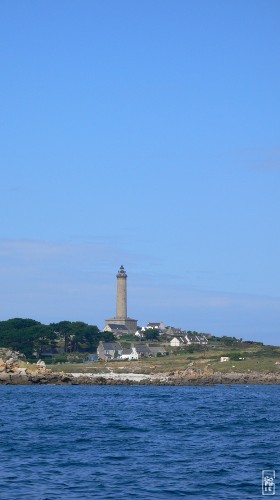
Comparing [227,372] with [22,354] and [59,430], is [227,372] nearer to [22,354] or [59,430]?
[22,354]

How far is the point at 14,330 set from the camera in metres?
153

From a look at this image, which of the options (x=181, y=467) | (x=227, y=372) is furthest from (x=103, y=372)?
(x=181, y=467)

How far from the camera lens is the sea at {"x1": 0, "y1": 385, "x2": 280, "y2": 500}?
85.5ft

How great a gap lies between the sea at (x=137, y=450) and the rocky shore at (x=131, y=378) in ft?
97.4

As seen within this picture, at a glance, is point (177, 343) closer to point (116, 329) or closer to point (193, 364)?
point (116, 329)

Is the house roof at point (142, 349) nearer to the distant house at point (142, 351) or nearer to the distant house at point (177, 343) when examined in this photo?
the distant house at point (142, 351)

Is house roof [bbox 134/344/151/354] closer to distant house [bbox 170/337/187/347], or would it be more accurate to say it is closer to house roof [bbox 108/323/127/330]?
distant house [bbox 170/337/187/347]

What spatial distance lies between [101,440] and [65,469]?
962 cm

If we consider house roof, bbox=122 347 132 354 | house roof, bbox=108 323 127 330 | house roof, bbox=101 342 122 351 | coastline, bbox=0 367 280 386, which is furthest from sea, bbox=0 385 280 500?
house roof, bbox=108 323 127 330

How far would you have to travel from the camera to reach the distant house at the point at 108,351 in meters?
156

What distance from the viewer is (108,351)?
514ft

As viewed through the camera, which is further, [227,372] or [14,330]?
[14,330]

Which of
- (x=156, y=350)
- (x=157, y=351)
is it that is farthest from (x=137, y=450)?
(x=156, y=350)

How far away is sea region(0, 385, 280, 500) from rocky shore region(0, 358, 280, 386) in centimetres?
2968
